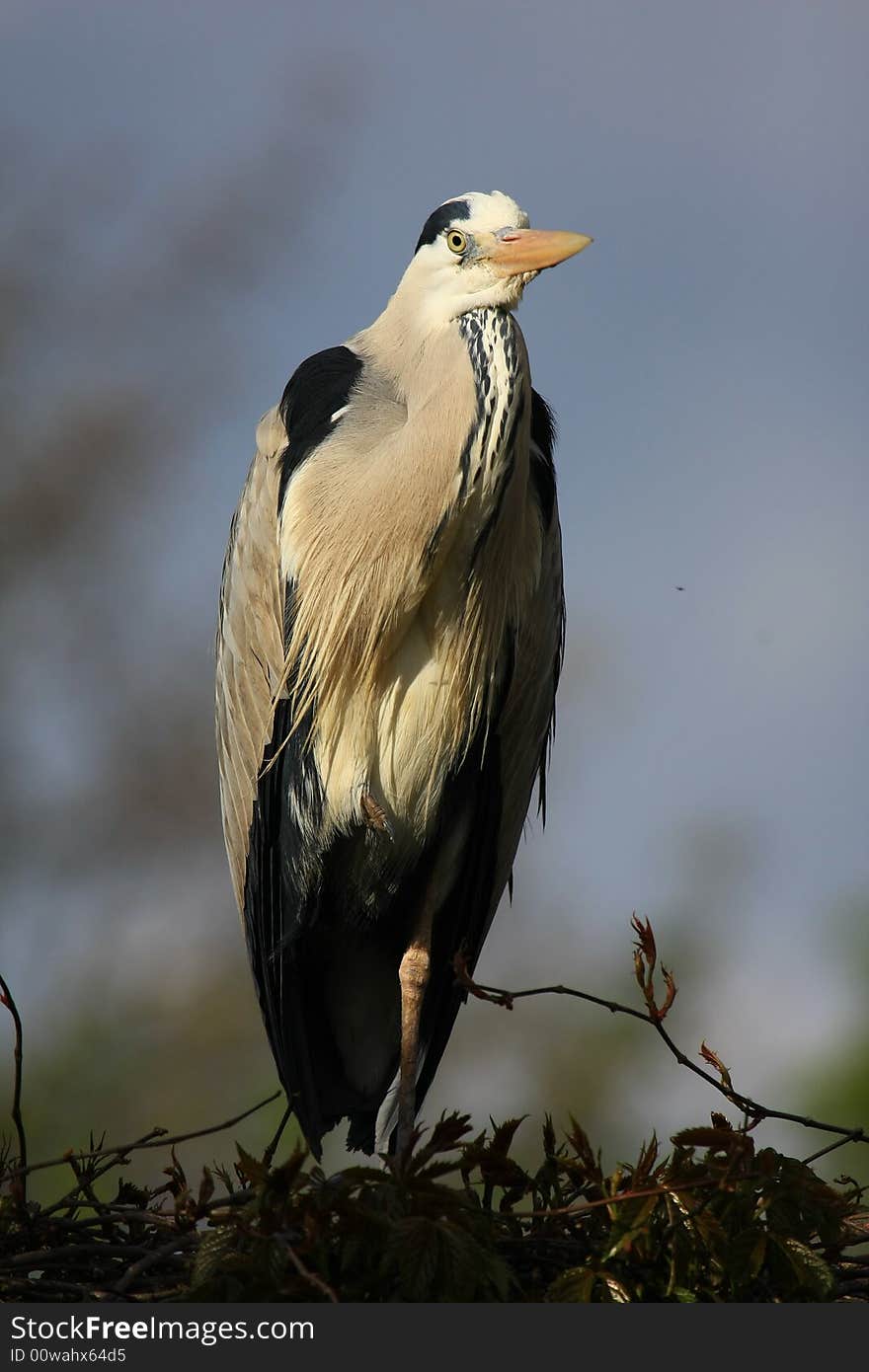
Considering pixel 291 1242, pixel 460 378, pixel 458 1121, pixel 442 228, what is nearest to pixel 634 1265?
pixel 458 1121

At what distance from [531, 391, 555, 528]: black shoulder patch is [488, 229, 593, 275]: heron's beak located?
0.33 metres

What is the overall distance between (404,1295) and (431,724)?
121 centimetres

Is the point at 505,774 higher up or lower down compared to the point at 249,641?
lower down

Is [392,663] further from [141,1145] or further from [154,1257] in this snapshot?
[154,1257]

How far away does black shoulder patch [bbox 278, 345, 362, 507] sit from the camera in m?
2.86

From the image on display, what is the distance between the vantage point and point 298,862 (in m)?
2.94

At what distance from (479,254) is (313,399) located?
0.43 m

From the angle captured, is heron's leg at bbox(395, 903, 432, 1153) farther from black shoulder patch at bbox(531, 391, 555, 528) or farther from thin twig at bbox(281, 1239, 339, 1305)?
thin twig at bbox(281, 1239, 339, 1305)

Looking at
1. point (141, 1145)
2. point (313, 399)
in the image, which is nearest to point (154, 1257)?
point (141, 1145)

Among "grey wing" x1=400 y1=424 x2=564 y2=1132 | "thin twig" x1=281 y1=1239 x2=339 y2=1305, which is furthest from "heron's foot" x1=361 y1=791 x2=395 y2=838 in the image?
"thin twig" x1=281 y1=1239 x2=339 y2=1305

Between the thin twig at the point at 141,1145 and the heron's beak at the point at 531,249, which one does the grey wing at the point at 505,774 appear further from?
the thin twig at the point at 141,1145

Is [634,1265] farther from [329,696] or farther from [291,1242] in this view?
[329,696]

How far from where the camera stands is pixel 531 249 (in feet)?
8.70

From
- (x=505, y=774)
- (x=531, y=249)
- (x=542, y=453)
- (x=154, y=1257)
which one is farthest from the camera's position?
(x=505, y=774)
